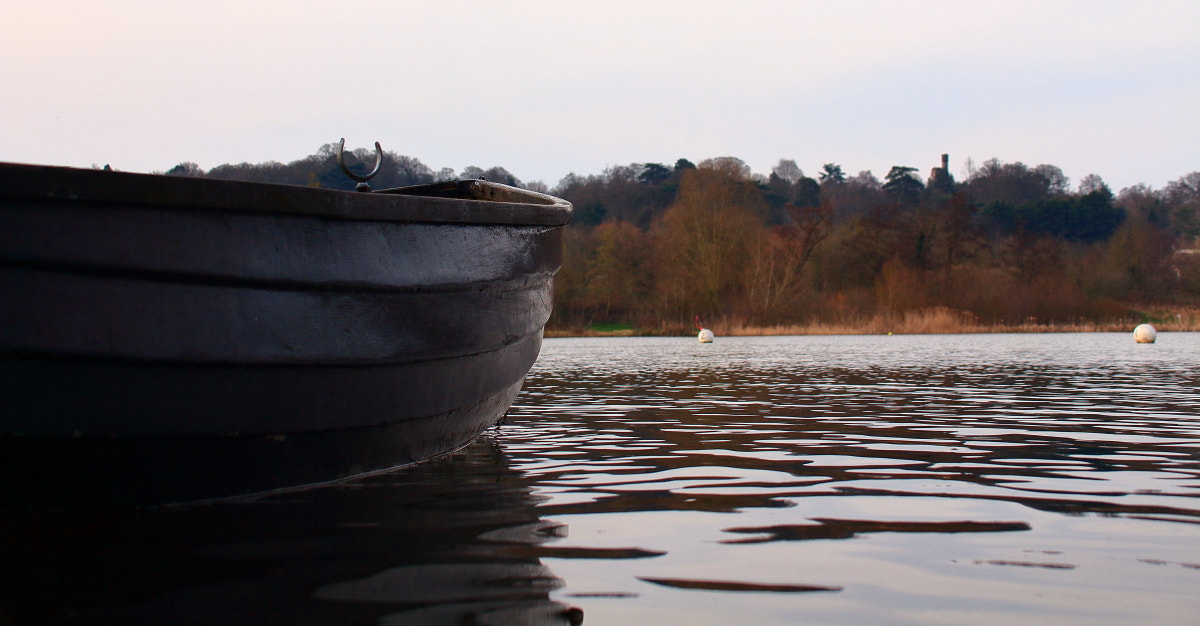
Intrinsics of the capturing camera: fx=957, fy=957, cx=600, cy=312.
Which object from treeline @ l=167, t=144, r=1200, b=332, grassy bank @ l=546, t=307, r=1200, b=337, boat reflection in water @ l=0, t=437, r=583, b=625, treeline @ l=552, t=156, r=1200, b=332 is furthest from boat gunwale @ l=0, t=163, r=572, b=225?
treeline @ l=552, t=156, r=1200, b=332

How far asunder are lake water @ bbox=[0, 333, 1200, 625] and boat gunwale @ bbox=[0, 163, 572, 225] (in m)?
1.05

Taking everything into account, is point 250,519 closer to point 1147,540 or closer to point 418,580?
point 418,580

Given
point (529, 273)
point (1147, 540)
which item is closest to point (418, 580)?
point (1147, 540)

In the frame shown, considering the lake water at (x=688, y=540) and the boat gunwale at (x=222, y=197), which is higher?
the boat gunwale at (x=222, y=197)

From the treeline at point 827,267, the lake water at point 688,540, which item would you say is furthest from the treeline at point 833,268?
the lake water at point 688,540

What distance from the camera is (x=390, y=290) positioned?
12.3 ft

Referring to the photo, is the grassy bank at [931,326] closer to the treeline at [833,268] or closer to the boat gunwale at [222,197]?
the treeline at [833,268]

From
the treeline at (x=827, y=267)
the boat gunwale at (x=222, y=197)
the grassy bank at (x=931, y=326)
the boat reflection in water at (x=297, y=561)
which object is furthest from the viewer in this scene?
the treeline at (x=827, y=267)

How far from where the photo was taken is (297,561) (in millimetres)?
2643

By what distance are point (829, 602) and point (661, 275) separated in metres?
43.1

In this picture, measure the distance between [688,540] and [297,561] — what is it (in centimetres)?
112

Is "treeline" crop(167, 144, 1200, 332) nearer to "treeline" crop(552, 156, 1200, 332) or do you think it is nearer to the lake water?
"treeline" crop(552, 156, 1200, 332)

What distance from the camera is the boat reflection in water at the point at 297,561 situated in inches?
84.9

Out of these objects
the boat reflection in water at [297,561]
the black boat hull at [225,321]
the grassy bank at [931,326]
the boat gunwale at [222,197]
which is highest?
the boat gunwale at [222,197]
